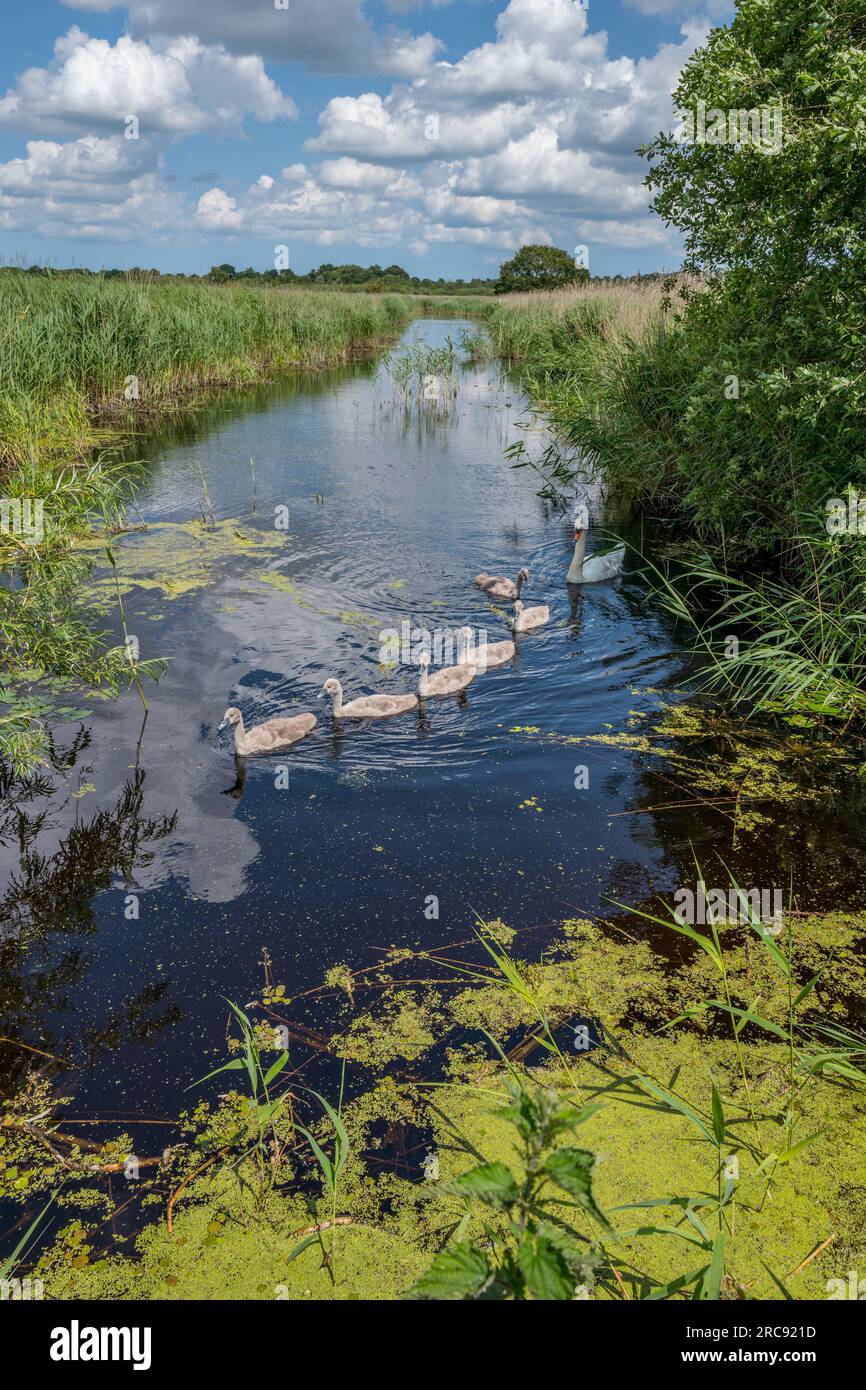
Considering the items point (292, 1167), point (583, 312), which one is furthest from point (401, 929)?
point (583, 312)

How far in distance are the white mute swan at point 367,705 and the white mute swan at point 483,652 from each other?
2.76ft

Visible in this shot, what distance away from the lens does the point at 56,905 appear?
14.3 feet

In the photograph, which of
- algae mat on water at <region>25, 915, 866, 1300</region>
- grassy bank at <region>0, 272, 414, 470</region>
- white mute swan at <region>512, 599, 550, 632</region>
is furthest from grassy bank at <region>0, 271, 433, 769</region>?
white mute swan at <region>512, 599, 550, 632</region>

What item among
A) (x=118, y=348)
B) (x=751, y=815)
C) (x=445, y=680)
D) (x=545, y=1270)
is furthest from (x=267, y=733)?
(x=118, y=348)

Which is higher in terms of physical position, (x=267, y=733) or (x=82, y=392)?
(x=82, y=392)

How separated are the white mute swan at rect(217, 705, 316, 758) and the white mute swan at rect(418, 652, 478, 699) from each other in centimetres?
104

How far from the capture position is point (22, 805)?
16.9ft

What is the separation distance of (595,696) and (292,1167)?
4680 millimetres

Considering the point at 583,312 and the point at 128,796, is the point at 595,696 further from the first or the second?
the point at 583,312

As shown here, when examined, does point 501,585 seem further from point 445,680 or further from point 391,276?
point 391,276

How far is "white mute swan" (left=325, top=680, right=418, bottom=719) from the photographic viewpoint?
20.8 ft

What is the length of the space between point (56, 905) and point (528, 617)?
5030 mm
